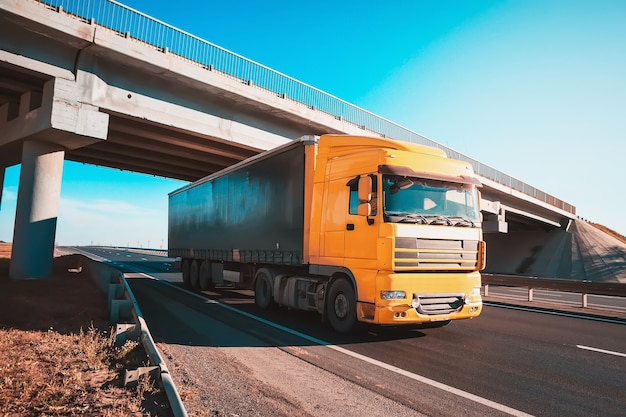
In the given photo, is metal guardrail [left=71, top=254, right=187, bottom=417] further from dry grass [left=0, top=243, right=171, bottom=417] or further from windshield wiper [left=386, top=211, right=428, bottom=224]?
windshield wiper [left=386, top=211, right=428, bottom=224]

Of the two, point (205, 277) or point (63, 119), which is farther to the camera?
point (205, 277)

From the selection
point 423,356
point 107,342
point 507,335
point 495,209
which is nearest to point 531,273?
point 495,209

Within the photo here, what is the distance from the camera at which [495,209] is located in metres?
31.8

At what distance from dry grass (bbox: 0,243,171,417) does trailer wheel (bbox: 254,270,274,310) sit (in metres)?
3.70

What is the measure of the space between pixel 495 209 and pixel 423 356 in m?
28.5

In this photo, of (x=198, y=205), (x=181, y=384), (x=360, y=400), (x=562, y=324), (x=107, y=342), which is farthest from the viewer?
(x=198, y=205)

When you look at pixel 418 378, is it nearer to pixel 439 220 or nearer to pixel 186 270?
pixel 439 220

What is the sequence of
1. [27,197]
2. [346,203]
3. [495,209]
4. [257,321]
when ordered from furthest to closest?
[495,209] < [27,197] < [257,321] < [346,203]

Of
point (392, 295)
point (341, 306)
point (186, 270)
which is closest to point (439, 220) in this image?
point (392, 295)

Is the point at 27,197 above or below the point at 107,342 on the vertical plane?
above

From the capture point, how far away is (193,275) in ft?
52.0

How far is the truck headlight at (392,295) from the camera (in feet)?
22.1

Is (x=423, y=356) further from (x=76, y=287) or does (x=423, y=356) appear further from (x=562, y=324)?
(x=76, y=287)

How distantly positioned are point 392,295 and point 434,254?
106 centimetres
